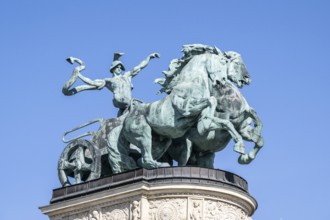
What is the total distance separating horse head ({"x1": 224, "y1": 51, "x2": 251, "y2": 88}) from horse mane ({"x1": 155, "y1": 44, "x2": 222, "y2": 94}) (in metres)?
0.41

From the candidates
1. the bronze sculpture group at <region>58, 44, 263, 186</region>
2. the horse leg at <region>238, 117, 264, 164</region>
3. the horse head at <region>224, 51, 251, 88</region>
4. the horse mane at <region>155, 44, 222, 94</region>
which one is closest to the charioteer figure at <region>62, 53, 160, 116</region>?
the bronze sculpture group at <region>58, 44, 263, 186</region>

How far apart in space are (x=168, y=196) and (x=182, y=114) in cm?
255

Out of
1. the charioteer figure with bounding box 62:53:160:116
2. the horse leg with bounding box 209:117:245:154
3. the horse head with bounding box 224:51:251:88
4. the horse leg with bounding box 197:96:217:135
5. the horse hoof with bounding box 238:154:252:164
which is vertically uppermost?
the charioteer figure with bounding box 62:53:160:116

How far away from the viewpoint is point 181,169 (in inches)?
1346

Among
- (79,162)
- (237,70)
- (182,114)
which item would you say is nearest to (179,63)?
(237,70)

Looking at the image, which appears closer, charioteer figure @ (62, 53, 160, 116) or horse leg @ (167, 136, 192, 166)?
horse leg @ (167, 136, 192, 166)

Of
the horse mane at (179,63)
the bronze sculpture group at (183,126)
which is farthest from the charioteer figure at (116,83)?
the horse mane at (179,63)

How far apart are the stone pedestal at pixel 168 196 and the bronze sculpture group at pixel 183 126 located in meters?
0.93

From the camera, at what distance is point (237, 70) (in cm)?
3591

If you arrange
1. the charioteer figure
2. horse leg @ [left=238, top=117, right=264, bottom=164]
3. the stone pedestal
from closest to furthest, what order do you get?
the stone pedestal → horse leg @ [left=238, top=117, right=264, bottom=164] → the charioteer figure

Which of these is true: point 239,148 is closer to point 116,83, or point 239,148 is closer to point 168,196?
point 168,196

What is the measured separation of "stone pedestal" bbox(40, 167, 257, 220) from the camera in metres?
33.8

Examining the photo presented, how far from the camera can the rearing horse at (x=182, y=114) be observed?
113ft

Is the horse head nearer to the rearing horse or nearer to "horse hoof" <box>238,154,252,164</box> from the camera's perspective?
the rearing horse
